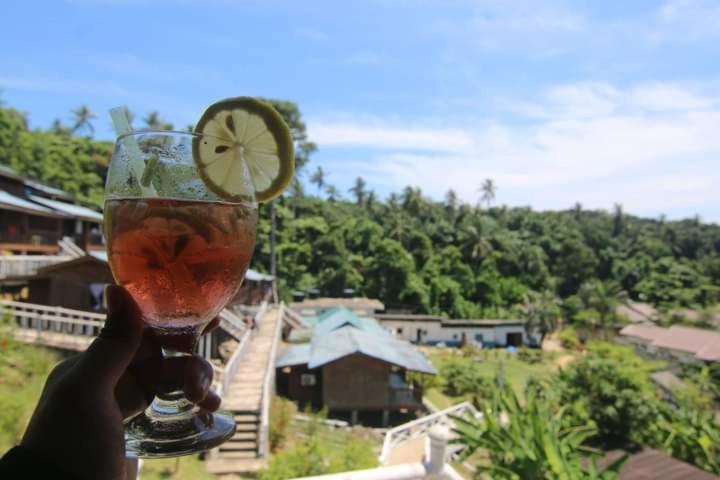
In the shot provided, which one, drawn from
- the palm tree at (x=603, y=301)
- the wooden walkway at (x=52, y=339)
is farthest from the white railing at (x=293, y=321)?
Answer: the palm tree at (x=603, y=301)

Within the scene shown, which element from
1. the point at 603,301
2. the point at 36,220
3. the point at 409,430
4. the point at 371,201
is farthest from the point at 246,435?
the point at 371,201

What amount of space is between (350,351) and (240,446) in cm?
839

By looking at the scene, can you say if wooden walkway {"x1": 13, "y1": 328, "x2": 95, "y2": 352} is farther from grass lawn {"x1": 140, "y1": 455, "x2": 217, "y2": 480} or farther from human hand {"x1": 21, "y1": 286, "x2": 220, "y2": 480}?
human hand {"x1": 21, "y1": 286, "x2": 220, "y2": 480}

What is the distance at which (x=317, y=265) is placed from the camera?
39781 mm

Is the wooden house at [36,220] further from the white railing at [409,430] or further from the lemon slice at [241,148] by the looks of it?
the lemon slice at [241,148]

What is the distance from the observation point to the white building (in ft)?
116

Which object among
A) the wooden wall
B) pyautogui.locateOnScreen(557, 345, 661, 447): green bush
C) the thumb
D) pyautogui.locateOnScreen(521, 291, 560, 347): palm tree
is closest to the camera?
the thumb

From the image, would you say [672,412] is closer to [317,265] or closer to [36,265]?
[36,265]

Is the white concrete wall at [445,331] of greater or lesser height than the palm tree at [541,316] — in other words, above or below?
below

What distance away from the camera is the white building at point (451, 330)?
116 ft

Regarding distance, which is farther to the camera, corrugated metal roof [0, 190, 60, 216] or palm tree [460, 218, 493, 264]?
palm tree [460, 218, 493, 264]

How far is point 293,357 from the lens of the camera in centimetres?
1966

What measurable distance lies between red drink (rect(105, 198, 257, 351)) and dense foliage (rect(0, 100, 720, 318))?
1268 inches

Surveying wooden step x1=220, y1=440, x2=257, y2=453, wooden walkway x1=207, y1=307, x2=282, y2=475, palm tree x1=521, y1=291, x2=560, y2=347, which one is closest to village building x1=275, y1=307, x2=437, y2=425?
wooden walkway x1=207, y1=307, x2=282, y2=475
